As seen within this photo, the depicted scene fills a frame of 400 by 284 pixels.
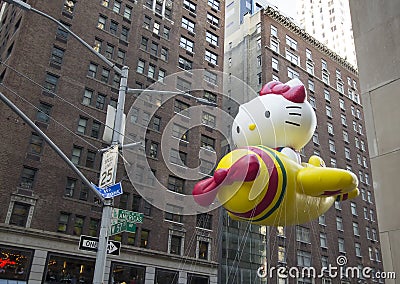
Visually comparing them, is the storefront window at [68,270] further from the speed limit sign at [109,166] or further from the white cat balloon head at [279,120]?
the white cat balloon head at [279,120]

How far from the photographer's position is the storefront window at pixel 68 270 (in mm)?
26219

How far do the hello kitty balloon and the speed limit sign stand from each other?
2.14 metres

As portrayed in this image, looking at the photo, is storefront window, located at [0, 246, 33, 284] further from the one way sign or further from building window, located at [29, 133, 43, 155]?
the one way sign

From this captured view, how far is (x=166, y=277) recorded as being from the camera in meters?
31.2

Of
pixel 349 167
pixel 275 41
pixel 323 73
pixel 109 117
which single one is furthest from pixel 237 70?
pixel 109 117

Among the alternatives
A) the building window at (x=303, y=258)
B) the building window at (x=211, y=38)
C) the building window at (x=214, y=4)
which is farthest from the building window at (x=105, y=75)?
the building window at (x=303, y=258)

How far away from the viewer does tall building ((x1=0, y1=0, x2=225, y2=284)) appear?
1048 inches

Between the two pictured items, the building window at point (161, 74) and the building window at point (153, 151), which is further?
the building window at point (161, 74)

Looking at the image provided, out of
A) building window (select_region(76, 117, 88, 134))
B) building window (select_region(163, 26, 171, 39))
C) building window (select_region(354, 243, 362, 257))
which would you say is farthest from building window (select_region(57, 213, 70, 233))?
building window (select_region(354, 243, 362, 257))

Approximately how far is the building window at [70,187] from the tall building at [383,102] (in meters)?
24.5

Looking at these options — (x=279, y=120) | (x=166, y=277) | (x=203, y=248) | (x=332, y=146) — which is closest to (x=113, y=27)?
(x=203, y=248)

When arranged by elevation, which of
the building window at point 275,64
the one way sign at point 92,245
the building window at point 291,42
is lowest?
the one way sign at point 92,245

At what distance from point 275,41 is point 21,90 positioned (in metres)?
31.8

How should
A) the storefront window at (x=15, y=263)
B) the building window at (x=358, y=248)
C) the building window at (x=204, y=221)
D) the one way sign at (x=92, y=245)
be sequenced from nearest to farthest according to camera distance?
the one way sign at (x=92, y=245) → the storefront window at (x=15, y=263) → the building window at (x=204, y=221) → the building window at (x=358, y=248)
